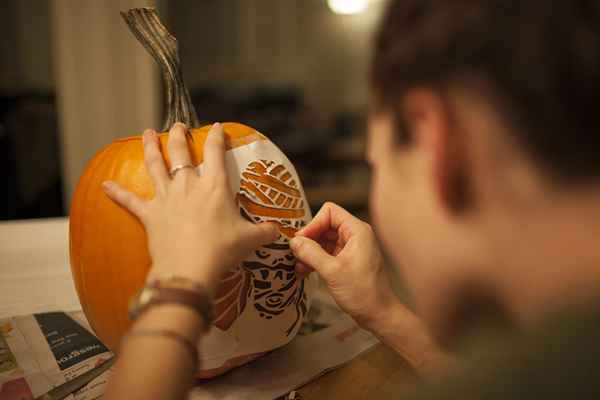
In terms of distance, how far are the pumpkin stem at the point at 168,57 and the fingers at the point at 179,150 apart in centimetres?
9

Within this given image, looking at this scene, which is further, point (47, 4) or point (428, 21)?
point (47, 4)

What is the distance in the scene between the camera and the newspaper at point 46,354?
0.60 metres

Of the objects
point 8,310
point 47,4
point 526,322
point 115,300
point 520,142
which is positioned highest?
point 47,4

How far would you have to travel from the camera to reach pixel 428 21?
1.07ft

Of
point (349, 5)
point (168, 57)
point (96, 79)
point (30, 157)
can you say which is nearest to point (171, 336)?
point (168, 57)

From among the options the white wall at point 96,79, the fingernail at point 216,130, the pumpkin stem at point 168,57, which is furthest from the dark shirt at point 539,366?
the white wall at point 96,79

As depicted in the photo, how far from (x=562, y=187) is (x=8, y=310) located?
0.80m

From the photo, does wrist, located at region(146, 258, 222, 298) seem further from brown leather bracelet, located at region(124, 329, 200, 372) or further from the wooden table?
the wooden table

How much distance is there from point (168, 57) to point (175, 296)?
1.26ft

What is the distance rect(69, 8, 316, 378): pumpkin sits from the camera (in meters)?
0.60

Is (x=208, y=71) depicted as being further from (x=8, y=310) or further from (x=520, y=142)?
(x=520, y=142)

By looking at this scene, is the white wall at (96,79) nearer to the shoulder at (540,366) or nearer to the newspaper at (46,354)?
the newspaper at (46,354)

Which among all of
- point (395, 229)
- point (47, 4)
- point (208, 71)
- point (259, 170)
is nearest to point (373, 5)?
point (47, 4)

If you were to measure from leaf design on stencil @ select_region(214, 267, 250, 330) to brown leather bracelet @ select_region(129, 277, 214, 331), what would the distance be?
12 cm
